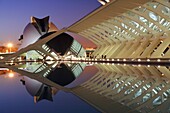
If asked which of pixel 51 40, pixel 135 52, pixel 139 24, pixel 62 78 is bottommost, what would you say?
pixel 62 78

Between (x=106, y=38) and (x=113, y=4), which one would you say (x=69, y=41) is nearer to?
(x=106, y=38)

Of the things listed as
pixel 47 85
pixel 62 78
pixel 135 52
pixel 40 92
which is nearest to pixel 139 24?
pixel 135 52

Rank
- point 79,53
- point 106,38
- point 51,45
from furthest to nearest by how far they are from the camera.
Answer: point 79,53, point 51,45, point 106,38

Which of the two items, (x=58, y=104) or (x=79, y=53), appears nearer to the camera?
(x=58, y=104)

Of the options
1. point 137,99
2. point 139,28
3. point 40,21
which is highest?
point 40,21

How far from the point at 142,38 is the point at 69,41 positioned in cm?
2451

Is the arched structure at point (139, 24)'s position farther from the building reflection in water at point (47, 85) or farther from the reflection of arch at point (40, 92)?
the reflection of arch at point (40, 92)

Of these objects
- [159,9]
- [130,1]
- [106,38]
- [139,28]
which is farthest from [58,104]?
[106,38]

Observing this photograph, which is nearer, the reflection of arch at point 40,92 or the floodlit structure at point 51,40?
the reflection of arch at point 40,92

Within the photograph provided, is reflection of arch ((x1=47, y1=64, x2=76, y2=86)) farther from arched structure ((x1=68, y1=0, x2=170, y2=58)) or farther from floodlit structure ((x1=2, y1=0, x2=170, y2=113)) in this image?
arched structure ((x1=68, y1=0, x2=170, y2=58))

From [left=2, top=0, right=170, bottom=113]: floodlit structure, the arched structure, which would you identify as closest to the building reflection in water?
[left=2, top=0, right=170, bottom=113]: floodlit structure

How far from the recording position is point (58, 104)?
5160mm

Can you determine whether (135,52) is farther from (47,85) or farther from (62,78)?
(47,85)

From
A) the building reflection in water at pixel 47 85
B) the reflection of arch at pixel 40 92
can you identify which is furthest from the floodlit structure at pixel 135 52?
the reflection of arch at pixel 40 92
